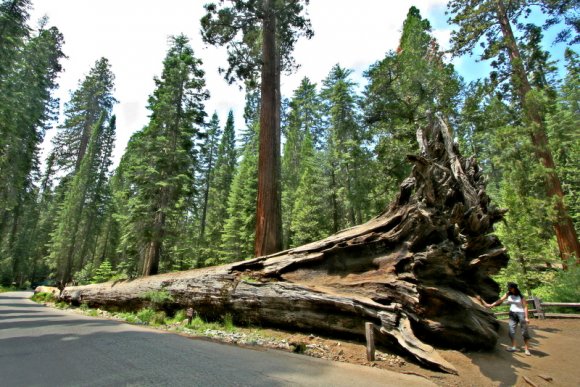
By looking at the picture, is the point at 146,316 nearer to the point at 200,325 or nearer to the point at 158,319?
the point at 158,319

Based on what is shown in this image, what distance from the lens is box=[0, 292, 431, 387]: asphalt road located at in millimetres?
3760

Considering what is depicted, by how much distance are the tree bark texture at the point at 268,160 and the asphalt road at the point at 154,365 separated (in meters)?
3.95

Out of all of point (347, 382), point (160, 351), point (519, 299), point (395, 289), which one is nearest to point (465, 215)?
point (519, 299)

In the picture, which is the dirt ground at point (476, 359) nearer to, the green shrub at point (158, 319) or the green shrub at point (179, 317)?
the green shrub at point (179, 317)

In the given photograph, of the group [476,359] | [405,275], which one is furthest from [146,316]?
[476,359]

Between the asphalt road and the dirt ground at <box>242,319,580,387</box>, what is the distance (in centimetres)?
54

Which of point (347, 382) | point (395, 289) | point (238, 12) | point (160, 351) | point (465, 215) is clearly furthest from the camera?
point (238, 12)

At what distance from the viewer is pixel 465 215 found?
8.02 metres

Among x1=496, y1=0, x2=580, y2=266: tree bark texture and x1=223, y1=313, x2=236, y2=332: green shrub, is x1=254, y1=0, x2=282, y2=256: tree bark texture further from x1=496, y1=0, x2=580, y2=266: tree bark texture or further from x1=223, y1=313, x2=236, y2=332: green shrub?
x1=496, y1=0, x2=580, y2=266: tree bark texture

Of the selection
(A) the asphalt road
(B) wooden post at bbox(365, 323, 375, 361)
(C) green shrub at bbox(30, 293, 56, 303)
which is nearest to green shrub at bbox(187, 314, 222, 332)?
(A) the asphalt road

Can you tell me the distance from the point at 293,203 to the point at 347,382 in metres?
Result: 25.4

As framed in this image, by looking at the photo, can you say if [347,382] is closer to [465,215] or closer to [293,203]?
[465,215]

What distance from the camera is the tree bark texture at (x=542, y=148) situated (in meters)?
12.8

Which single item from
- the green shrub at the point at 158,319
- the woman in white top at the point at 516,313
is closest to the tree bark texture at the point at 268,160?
the green shrub at the point at 158,319
